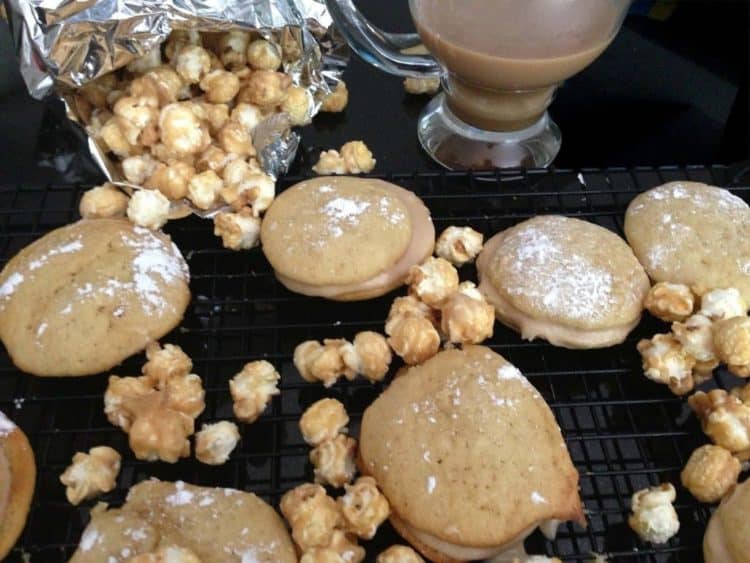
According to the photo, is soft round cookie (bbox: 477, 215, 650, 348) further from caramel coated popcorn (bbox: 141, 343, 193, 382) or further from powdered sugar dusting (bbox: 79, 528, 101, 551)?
powdered sugar dusting (bbox: 79, 528, 101, 551)

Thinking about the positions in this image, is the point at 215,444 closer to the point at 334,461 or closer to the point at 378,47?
the point at 334,461

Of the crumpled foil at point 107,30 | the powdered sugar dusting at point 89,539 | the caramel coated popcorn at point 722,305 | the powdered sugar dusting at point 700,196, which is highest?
the crumpled foil at point 107,30

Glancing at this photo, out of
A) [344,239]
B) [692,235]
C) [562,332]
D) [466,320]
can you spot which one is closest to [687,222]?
[692,235]

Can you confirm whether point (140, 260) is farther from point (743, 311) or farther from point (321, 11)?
point (743, 311)

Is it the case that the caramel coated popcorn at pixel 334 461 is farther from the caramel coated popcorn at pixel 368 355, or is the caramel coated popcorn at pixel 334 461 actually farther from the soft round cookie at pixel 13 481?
the soft round cookie at pixel 13 481

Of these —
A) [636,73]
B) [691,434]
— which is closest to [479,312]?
[691,434]

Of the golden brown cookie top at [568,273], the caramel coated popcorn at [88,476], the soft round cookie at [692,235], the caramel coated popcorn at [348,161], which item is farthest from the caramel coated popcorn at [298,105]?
the caramel coated popcorn at [88,476]
